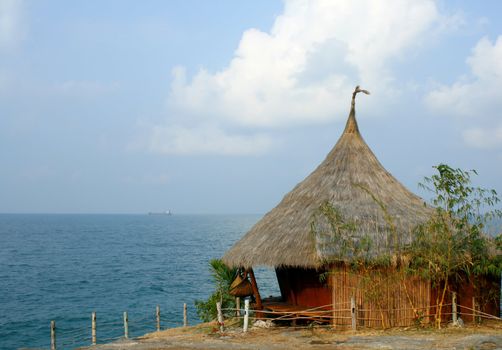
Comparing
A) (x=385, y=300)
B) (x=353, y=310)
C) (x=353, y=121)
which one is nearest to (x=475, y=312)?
(x=385, y=300)

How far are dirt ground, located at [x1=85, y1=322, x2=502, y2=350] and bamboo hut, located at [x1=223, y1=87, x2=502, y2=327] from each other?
67cm

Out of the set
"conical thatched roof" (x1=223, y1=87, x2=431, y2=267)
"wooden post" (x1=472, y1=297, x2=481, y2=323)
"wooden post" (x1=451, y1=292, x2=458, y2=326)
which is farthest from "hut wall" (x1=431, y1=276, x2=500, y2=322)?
"conical thatched roof" (x1=223, y1=87, x2=431, y2=267)

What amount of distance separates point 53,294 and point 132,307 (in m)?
7.22

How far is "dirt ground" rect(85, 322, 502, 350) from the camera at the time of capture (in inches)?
461

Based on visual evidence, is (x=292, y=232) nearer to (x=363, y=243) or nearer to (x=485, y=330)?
(x=363, y=243)

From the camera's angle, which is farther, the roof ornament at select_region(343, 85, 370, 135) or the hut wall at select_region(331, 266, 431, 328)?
the roof ornament at select_region(343, 85, 370, 135)

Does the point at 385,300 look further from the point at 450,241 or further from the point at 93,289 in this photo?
the point at 93,289

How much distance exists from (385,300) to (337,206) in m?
2.57

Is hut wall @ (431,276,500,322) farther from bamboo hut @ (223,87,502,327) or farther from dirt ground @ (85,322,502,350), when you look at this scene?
bamboo hut @ (223,87,502,327)

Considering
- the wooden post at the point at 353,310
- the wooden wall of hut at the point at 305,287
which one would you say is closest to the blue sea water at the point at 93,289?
the wooden wall of hut at the point at 305,287

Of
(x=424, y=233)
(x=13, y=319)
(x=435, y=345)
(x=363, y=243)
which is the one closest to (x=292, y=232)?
(x=363, y=243)

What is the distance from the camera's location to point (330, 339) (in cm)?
1273

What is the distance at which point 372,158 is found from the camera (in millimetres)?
16703

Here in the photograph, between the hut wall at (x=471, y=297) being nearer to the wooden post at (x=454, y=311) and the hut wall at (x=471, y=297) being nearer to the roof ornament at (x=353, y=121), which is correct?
the wooden post at (x=454, y=311)
